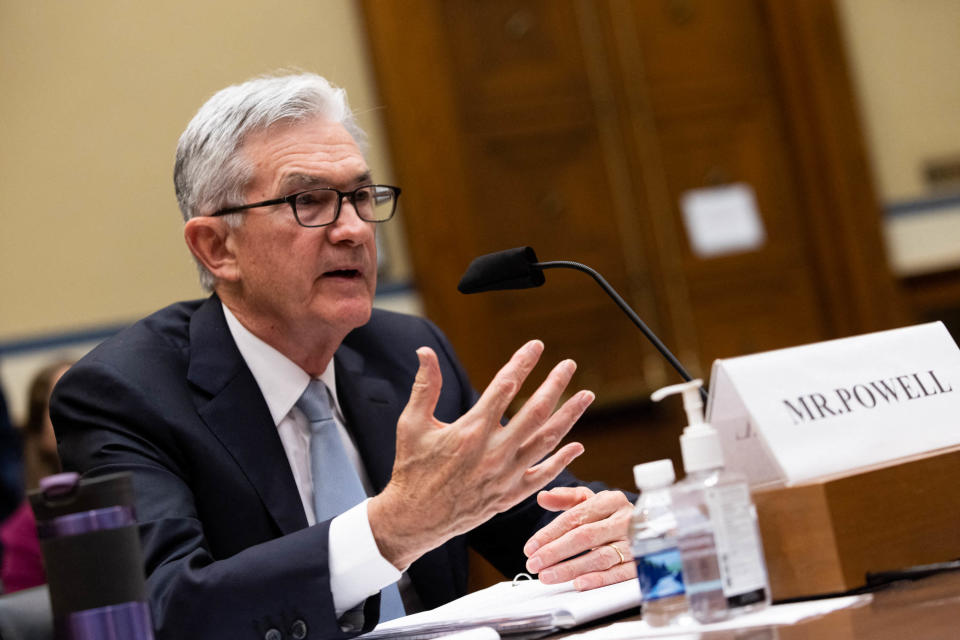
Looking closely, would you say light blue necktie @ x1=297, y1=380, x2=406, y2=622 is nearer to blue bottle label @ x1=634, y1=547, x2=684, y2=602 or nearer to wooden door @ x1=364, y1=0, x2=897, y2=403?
blue bottle label @ x1=634, y1=547, x2=684, y2=602

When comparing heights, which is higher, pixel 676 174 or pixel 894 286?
pixel 676 174

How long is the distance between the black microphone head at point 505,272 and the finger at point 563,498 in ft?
1.03

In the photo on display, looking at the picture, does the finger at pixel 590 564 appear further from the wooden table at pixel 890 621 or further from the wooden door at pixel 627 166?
the wooden door at pixel 627 166

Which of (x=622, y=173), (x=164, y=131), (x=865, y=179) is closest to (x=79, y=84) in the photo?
(x=164, y=131)

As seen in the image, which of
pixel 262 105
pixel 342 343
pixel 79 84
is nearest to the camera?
pixel 262 105

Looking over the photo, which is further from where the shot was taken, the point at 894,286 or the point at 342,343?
the point at 894,286

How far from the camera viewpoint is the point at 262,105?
193 centimetres

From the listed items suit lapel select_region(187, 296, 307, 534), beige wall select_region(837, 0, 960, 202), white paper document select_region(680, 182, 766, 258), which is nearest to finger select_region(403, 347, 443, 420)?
suit lapel select_region(187, 296, 307, 534)

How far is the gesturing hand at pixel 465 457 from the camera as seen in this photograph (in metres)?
1.28

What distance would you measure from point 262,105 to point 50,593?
1.05m

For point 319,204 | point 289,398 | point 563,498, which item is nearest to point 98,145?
point 319,204

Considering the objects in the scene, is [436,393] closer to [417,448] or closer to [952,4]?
[417,448]

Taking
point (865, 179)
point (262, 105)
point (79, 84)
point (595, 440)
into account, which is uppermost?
point (79, 84)

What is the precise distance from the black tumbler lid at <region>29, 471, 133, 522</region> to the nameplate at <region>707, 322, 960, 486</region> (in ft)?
1.89
